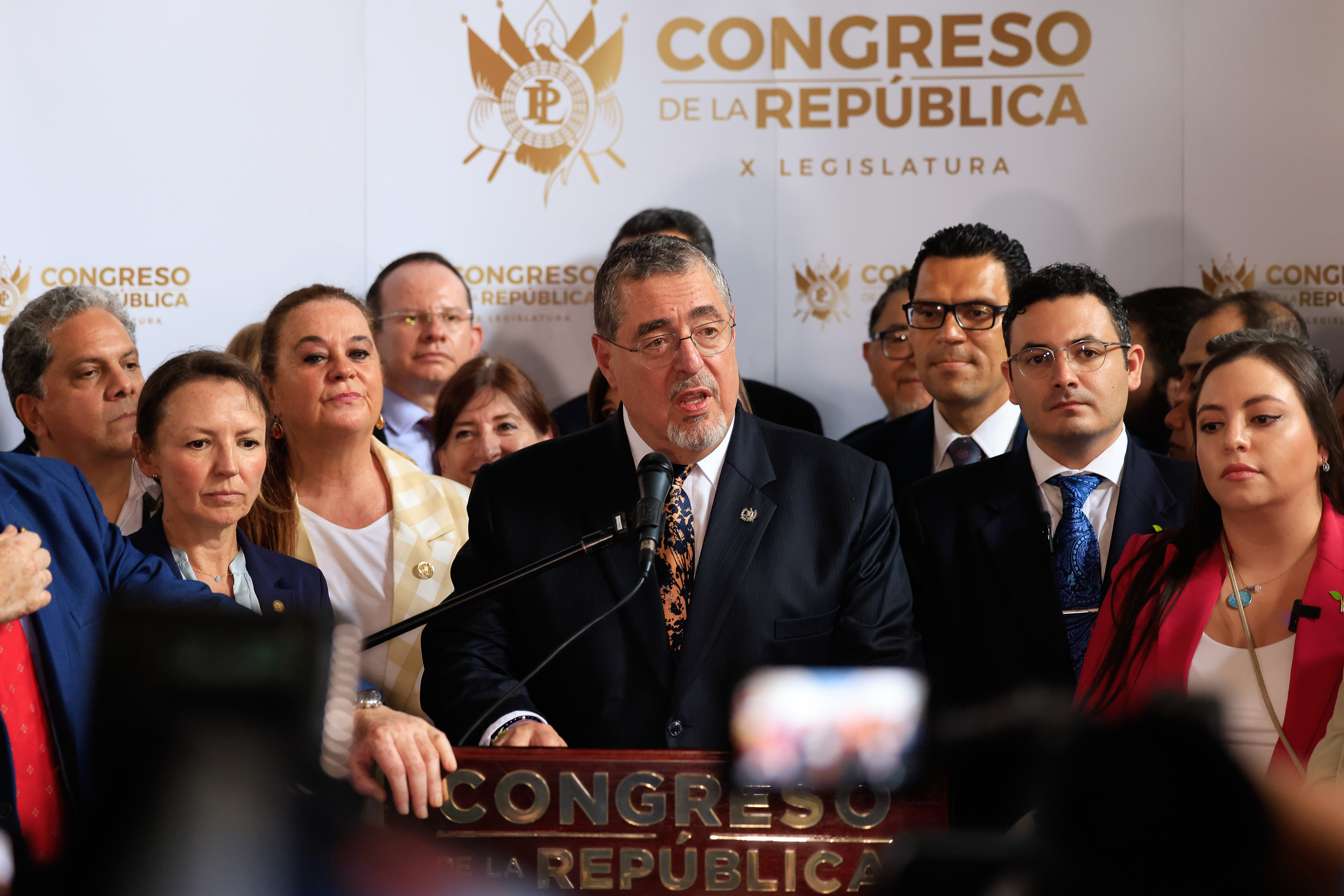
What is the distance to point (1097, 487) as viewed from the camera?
2.74 metres

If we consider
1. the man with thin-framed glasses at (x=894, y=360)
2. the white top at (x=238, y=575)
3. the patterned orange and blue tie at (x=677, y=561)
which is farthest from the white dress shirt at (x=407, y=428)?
the patterned orange and blue tie at (x=677, y=561)

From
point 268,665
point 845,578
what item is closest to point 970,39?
point 845,578

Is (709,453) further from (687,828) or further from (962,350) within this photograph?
(962,350)

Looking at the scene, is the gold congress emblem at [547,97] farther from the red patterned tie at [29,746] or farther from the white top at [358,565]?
the red patterned tie at [29,746]

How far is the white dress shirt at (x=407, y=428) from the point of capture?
427cm

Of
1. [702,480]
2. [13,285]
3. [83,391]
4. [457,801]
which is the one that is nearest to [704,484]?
[702,480]

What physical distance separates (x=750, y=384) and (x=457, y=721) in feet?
8.72

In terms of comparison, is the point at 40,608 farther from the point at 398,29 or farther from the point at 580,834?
the point at 398,29

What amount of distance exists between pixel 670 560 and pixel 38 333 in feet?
7.29

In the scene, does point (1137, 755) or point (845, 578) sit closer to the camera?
point (1137, 755)

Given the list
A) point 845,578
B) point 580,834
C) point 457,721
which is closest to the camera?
point 580,834

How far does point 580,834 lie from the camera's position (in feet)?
5.44

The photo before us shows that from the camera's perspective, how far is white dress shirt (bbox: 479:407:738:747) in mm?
2271

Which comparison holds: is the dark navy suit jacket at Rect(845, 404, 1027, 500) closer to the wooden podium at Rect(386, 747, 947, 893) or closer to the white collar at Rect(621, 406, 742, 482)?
the white collar at Rect(621, 406, 742, 482)
